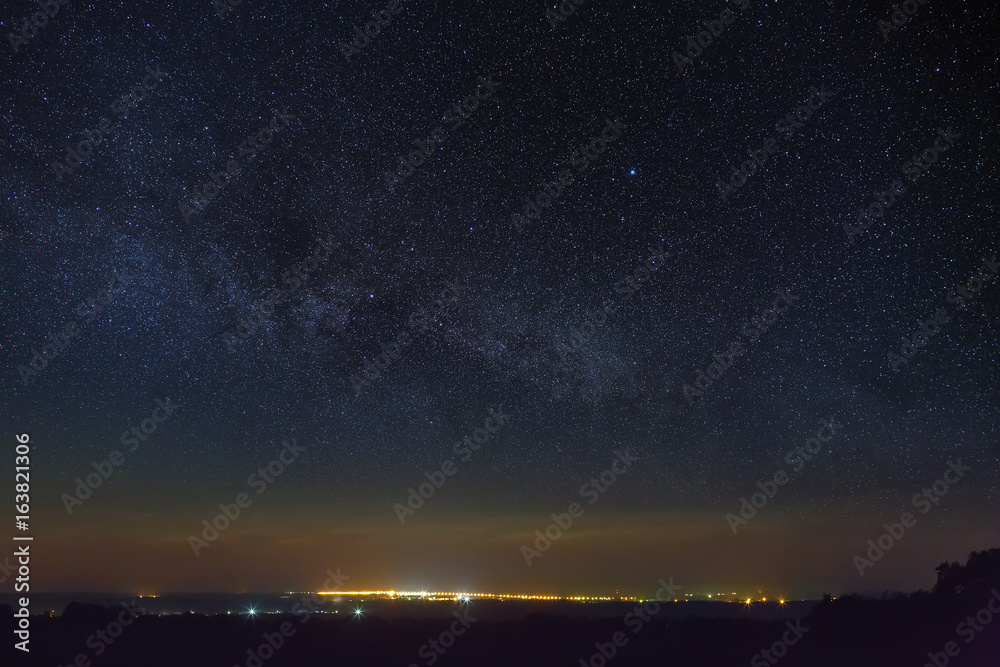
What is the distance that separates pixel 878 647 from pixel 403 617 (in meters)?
13.0

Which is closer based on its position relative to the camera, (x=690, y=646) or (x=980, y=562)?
(x=690, y=646)

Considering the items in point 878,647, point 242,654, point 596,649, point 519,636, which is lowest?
point 878,647

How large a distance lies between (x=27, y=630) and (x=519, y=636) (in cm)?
1253

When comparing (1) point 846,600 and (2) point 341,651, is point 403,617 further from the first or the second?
(1) point 846,600

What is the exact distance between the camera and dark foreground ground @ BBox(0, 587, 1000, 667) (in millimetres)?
16969

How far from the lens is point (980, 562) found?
29.7 m

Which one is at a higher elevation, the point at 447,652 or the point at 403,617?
the point at 403,617

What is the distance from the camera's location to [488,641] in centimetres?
1902

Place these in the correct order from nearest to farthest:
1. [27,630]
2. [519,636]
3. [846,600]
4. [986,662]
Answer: [986,662] → [27,630] → [519,636] → [846,600]

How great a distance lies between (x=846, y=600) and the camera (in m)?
26.6

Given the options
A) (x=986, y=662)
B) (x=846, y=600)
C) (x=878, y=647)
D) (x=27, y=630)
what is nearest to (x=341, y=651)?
(x=27, y=630)

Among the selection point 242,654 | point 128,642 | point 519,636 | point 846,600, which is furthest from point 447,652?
point 846,600

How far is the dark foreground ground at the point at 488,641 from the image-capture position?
668 inches

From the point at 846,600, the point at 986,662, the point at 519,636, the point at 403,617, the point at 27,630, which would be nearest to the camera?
the point at 986,662
